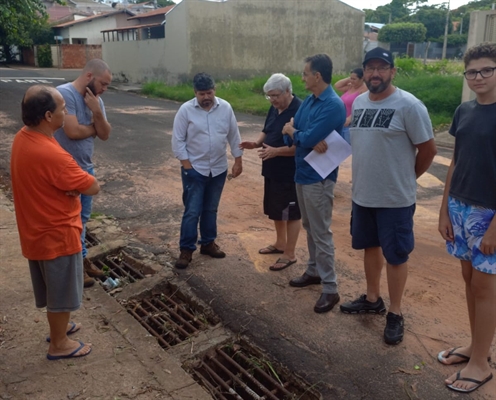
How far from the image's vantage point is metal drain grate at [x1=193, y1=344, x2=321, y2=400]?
3.23 metres

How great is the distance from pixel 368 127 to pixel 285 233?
1976 mm

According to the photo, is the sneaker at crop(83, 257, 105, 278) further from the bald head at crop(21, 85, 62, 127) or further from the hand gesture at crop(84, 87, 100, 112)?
the bald head at crop(21, 85, 62, 127)

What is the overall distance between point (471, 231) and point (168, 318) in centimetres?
243

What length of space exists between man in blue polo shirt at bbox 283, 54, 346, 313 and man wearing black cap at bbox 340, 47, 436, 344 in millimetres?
278

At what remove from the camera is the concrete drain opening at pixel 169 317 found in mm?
3918

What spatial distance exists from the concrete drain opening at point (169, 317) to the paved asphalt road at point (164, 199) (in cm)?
22

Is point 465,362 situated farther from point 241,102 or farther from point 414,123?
point 241,102

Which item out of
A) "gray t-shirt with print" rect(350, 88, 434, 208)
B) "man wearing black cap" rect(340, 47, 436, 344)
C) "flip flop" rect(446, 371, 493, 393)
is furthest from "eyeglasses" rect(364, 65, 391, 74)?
"flip flop" rect(446, 371, 493, 393)

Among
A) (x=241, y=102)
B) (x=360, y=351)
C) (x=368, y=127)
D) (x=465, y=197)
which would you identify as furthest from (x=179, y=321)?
(x=241, y=102)

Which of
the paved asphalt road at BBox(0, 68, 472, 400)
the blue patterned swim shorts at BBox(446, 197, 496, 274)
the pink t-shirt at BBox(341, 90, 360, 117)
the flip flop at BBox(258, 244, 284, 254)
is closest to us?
the blue patterned swim shorts at BBox(446, 197, 496, 274)

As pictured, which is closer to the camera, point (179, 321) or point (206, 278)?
point (179, 321)

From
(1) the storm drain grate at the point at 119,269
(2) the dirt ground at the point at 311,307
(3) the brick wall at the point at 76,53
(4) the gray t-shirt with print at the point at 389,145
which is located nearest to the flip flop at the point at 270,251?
(2) the dirt ground at the point at 311,307

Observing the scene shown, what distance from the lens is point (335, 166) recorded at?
155 inches

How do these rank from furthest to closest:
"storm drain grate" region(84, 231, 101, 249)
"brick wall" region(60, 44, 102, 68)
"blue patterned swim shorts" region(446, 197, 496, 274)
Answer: "brick wall" region(60, 44, 102, 68) → "storm drain grate" region(84, 231, 101, 249) → "blue patterned swim shorts" region(446, 197, 496, 274)
